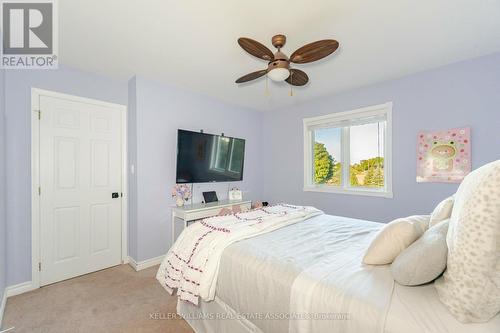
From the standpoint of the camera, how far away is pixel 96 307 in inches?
80.8

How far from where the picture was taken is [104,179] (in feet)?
9.37

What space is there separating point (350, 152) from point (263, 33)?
7.64 ft

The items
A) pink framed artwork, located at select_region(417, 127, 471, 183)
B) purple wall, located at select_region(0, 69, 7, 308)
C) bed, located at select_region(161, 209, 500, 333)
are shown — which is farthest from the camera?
pink framed artwork, located at select_region(417, 127, 471, 183)

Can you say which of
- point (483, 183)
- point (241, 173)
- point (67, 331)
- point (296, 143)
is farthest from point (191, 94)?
point (483, 183)

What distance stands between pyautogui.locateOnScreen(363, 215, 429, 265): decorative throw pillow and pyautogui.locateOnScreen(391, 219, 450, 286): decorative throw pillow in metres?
0.15

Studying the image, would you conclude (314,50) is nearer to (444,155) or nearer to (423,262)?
(423,262)

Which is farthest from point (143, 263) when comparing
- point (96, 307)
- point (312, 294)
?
point (312, 294)

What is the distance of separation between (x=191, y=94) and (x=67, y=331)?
2981 millimetres

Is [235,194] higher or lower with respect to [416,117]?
lower

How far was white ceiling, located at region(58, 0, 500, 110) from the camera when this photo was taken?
167 centimetres

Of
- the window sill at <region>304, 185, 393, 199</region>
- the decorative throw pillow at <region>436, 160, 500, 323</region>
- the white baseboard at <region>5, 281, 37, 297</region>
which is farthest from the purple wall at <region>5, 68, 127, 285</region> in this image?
the window sill at <region>304, 185, 393, 199</region>

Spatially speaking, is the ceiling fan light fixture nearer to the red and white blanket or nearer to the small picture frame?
the red and white blanket

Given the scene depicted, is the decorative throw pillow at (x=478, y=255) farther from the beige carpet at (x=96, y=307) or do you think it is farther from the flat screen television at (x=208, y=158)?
the flat screen television at (x=208, y=158)

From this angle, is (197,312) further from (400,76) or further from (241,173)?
(400,76)
